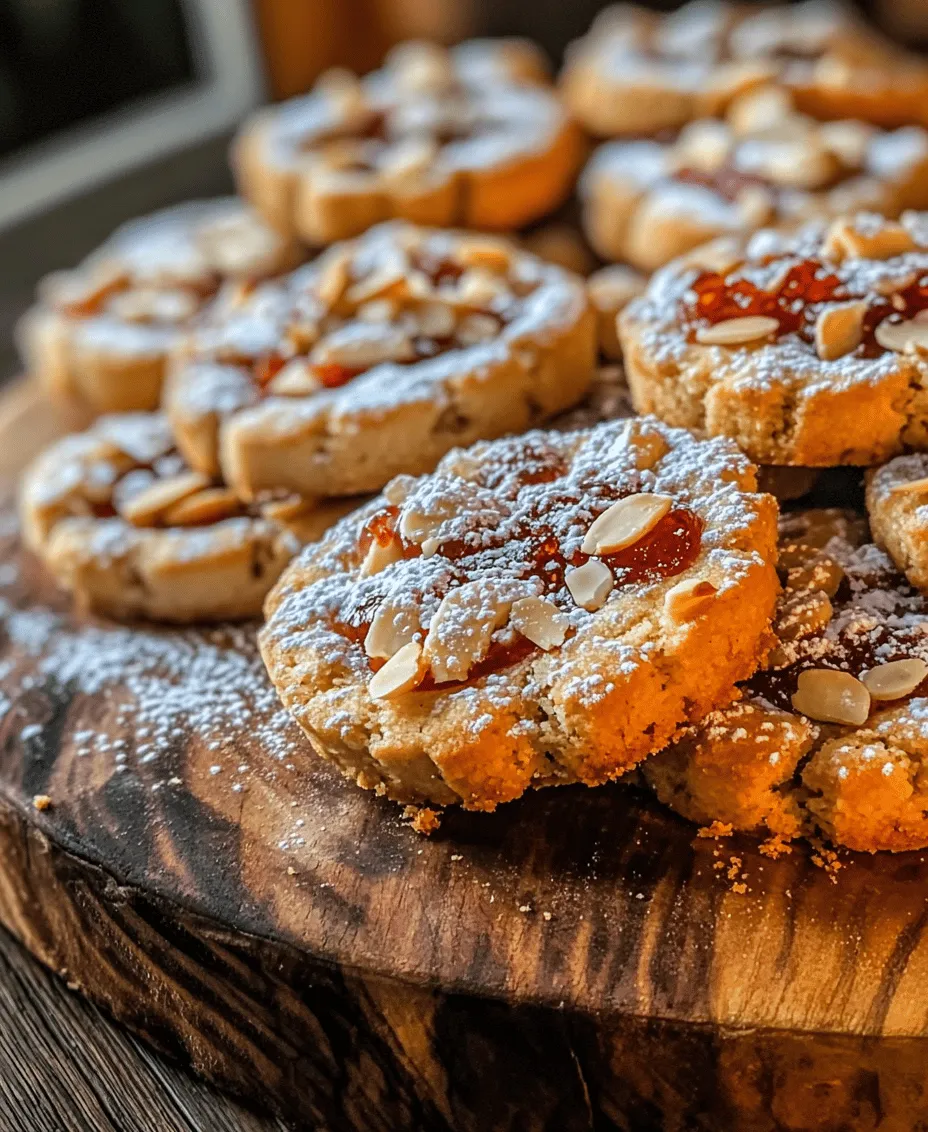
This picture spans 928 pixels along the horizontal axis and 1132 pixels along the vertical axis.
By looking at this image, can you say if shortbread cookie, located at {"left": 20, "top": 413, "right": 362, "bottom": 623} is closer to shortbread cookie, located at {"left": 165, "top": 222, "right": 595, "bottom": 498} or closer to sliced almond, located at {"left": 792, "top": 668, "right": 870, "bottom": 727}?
shortbread cookie, located at {"left": 165, "top": 222, "right": 595, "bottom": 498}

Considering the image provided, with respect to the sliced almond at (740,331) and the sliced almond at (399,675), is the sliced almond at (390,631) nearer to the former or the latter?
the sliced almond at (399,675)

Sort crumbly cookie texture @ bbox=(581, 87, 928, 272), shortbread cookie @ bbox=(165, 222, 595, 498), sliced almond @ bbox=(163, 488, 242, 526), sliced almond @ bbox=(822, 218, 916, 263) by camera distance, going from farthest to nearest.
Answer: crumbly cookie texture @ bbox=(581, 87, 928, 272) → sliced almond @ bbox=(163, 488, 242, 526) → shortbread cookie @ bbox=(165, 222, 595, 498) → sliced almond @ bbox=(822, 218, 916, 263)

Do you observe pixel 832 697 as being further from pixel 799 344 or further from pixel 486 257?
pixel 486 257

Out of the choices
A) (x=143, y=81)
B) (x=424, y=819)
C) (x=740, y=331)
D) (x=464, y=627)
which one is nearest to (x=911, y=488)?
(x=740, y=331)

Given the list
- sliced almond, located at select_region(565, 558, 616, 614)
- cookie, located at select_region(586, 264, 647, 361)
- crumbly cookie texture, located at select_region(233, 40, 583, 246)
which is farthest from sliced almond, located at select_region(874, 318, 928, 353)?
crumbly cookie texture, located at select_region(233, 40, 583, 246)

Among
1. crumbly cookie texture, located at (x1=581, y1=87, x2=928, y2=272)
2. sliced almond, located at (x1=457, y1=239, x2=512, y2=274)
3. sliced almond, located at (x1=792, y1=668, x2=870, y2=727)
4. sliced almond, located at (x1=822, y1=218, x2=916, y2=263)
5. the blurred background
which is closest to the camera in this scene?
sliced almond, located at (x1=792, y1=668, x2=870, y2=727)

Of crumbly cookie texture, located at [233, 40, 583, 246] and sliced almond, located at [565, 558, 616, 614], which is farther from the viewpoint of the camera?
crumbly cookie texture, located at [233, 40, 583, 246]
